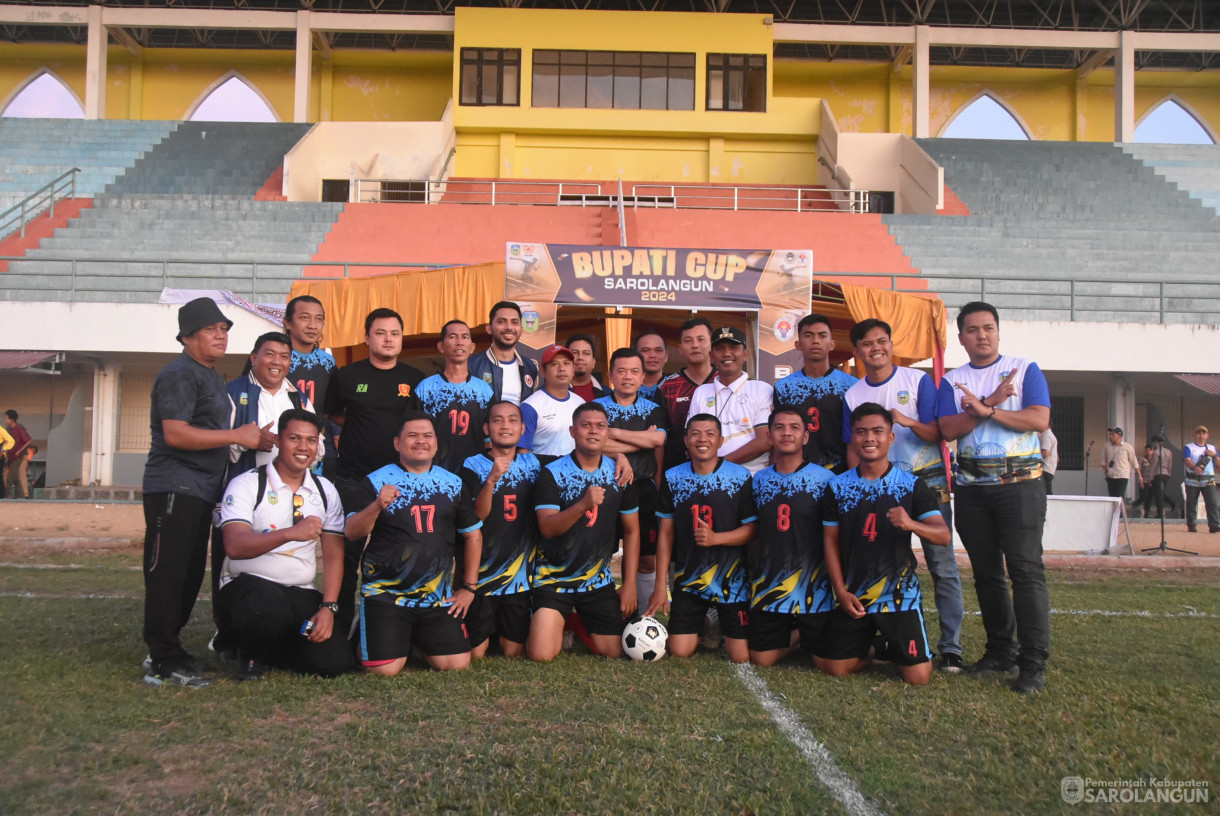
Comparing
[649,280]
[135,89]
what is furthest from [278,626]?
[135,89]

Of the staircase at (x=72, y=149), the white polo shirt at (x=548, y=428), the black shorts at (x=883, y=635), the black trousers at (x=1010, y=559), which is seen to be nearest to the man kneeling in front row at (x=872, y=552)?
the black shorts at (x=883, y=635)

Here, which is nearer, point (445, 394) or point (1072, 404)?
point (445, 394)

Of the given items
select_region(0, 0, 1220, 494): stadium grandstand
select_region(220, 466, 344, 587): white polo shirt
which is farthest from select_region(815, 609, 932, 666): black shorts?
select_region(0, 0, 1220, 494): stadium grandstand

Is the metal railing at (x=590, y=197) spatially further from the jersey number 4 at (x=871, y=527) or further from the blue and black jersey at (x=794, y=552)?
the jersey number 4 at (x=871, y=527)

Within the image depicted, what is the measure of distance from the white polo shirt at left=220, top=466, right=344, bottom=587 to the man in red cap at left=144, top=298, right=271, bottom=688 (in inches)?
6.8

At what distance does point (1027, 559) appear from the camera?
199 inches

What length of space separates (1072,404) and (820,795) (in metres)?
19.5

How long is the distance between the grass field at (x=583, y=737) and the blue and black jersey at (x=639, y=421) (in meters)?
1.28

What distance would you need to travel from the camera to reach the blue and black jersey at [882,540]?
524cm

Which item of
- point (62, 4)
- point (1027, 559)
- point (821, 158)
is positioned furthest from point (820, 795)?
point (62, 4)

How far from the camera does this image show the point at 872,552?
5273 millimetres

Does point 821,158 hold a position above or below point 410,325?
above

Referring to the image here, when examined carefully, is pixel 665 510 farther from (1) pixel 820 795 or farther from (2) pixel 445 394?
(1) pixel 820 795

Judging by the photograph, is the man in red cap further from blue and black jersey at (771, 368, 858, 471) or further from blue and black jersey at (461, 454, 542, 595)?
blue and black jersey at (771, 368, 858, 471)
